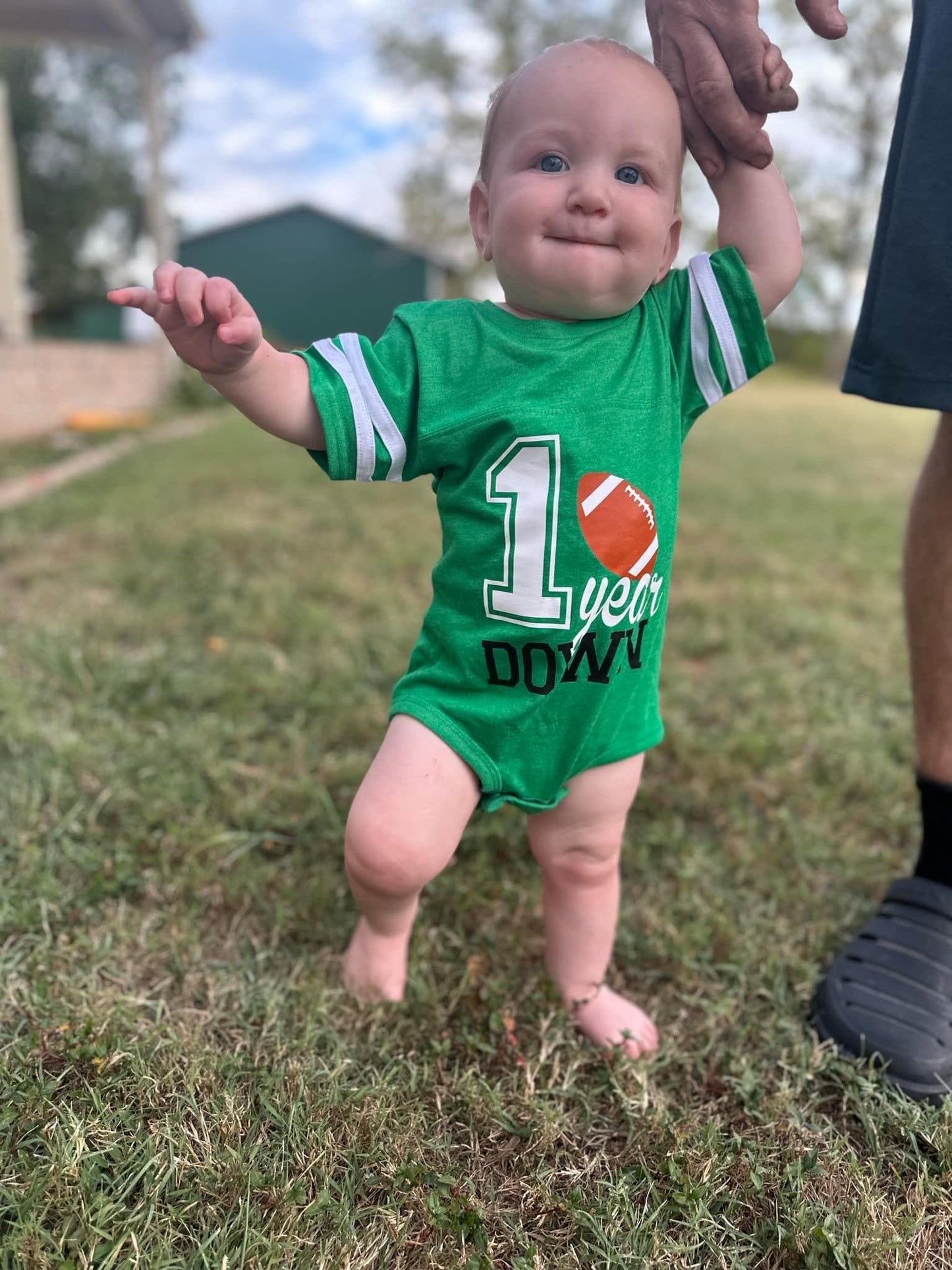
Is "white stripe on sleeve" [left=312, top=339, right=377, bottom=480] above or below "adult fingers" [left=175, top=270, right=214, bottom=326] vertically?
below

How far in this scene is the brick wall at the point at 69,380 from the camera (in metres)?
7.14

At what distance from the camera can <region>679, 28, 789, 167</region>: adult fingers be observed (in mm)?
1197

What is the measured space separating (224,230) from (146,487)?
1664 centimetres

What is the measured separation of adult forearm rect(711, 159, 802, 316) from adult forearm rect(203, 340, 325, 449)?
597 millimetres

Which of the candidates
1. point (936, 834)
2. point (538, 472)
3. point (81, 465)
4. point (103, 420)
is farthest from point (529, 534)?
point (103, 420)

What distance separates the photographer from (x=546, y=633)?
4.12 ft

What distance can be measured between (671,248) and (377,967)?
1085 millimetres

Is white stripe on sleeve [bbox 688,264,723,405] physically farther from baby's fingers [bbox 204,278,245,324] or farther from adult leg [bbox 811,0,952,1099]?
baby's fingers [bbox 204,278,245,324]

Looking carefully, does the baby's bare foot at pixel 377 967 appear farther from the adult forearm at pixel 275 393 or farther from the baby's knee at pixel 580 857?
the adult forearm at pixel 275 393

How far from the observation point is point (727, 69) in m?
1.20

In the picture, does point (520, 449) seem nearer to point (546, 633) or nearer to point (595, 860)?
point (546, 633)

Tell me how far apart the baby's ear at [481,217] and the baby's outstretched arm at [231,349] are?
0.29 metres

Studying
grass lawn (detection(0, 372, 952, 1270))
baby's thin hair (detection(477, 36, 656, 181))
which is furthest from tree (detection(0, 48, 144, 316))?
baby's thin hair (detection(477, 36, 656, 181))

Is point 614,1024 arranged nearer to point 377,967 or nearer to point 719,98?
point 377,967
